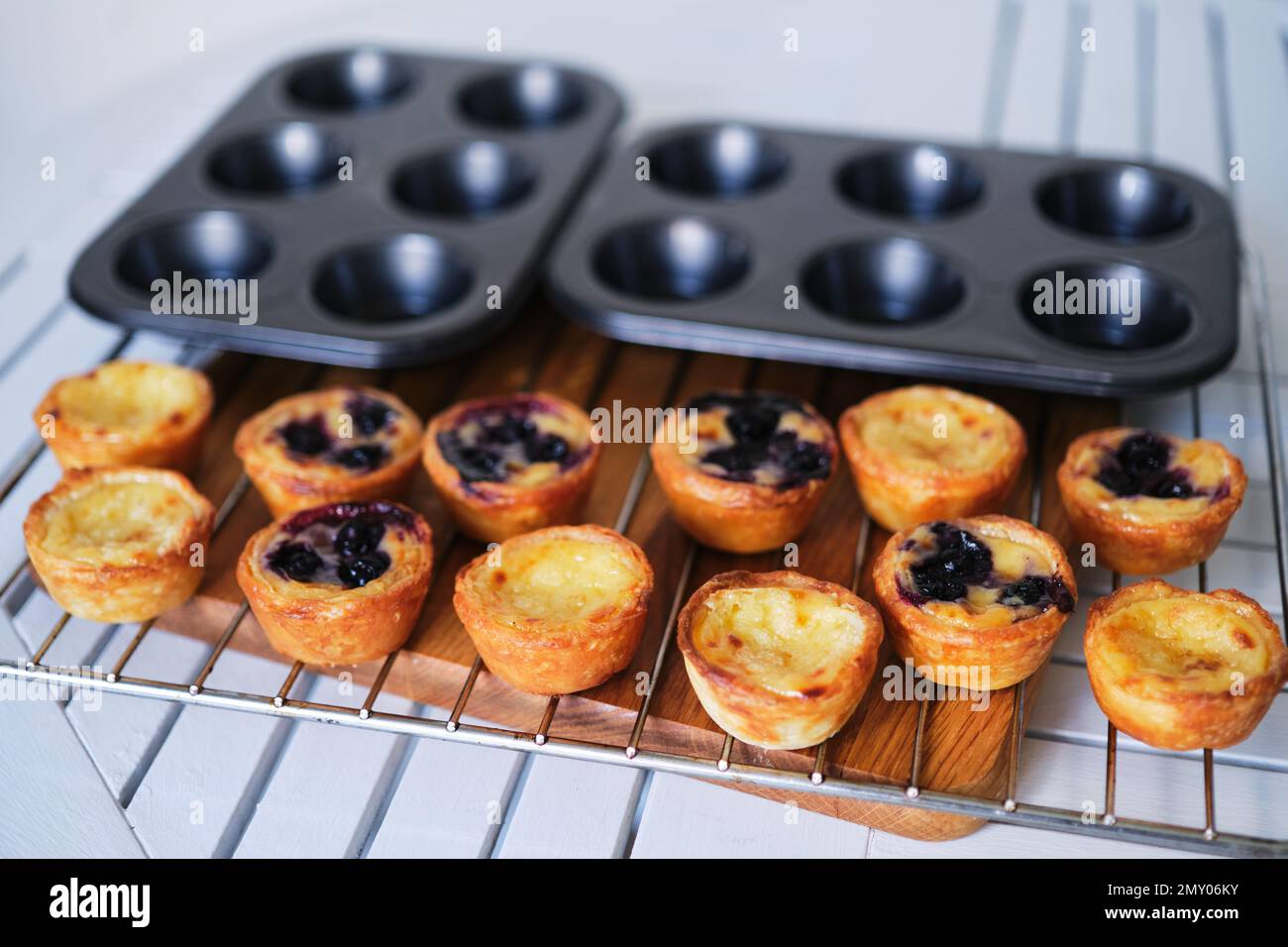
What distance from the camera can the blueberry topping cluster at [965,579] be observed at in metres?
2.45

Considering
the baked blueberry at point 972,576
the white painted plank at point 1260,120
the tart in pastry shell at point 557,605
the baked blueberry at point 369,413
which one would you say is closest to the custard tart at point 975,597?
the baked blueberry at point 972,576

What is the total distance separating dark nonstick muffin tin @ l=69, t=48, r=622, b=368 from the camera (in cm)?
320

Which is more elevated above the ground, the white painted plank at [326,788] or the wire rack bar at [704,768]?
the wire rack bar at [704,768]

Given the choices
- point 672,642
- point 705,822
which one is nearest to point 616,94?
point 672,642

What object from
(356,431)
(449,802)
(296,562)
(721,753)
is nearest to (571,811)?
(449,802)

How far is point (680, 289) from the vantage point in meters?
3.63

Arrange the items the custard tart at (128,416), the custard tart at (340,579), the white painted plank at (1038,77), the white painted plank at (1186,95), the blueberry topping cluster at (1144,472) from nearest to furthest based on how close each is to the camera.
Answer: the custard tart at (340,579), the blueberry topping cluster at (1144,472), the custard tart at (128,416), the white painted plank at (1186,95), the white painted plank at (1038,77)

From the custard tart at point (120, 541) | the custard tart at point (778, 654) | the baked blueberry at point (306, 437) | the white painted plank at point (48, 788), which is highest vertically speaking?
the custard tart at point (778, 654)

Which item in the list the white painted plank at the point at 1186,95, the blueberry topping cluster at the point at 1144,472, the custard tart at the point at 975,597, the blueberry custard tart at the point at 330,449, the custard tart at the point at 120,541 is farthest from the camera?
the white painted plank at the point at 1186,95

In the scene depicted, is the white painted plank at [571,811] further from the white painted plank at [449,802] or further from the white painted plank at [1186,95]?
the white painted plank at [1186,95]

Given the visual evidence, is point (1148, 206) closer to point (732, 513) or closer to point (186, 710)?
point (732, 513)

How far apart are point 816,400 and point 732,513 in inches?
29.2

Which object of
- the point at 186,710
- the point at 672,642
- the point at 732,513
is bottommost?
the point at 186,710
